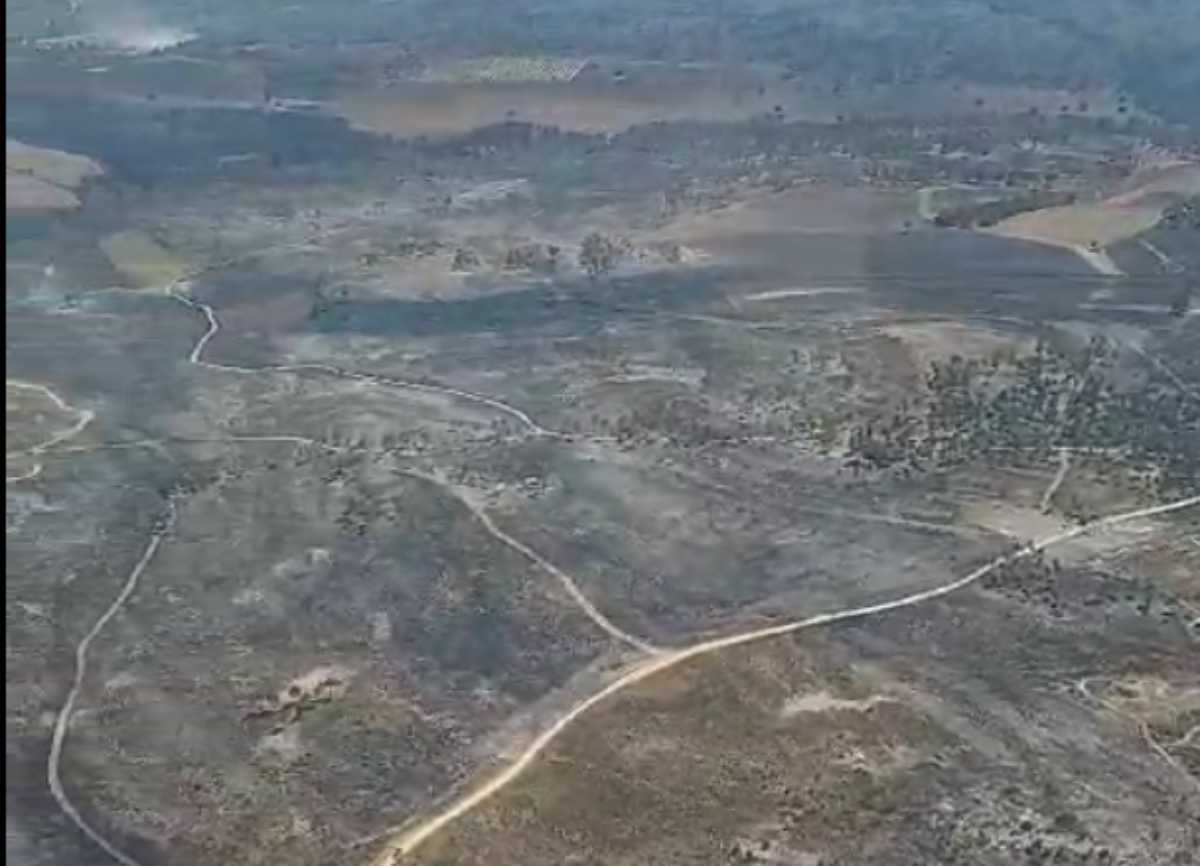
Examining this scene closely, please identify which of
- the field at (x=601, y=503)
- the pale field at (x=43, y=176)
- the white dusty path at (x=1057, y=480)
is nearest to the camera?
the field at (x=601, y=503)

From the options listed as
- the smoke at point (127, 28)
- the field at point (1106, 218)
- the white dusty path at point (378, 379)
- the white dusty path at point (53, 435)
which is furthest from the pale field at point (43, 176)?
the field at point (1106, 218)

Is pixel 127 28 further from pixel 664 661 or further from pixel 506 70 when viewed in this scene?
pixel 664 661

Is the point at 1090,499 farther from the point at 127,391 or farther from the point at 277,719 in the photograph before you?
the point at 127,391

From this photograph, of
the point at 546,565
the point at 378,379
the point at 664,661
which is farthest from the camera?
the point at 378,379

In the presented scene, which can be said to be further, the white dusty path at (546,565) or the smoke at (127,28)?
the smoke at (127,28)

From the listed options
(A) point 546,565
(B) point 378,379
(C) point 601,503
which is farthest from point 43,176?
(A) point 546,565

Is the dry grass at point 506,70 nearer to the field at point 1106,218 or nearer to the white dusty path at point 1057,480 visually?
the field at point 1106,218

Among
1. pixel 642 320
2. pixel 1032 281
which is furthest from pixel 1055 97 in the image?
pixel 642 320
